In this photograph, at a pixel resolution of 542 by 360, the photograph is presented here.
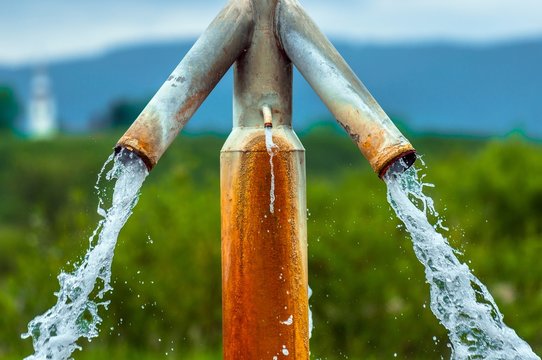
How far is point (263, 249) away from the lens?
269 centimetres

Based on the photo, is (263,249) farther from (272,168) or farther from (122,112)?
(122,112)

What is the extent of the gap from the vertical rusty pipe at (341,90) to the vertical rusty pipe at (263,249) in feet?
0.49

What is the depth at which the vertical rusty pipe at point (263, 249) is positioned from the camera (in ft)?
8.83

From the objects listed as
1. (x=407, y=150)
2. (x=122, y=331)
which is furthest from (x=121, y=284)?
(x=407, y=150)

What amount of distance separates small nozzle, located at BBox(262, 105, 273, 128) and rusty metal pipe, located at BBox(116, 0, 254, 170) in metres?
0.15

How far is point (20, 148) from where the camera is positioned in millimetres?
59281

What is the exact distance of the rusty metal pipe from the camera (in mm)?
2617

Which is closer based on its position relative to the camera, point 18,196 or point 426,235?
point 426,235

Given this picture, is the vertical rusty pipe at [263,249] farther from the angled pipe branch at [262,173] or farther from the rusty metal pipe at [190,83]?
the rusty metal pipe at [190,83]

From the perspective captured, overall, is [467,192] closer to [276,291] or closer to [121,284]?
[121,284]

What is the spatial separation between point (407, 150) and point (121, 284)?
278 inches

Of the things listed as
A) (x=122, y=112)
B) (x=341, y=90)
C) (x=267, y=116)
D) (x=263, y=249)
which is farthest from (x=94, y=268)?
(x=122, y=112)

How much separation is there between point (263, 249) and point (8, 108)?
73364mm

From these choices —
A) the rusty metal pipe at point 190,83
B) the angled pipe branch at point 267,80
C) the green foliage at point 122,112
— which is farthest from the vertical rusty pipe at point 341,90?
the green foliage at point 122,112
